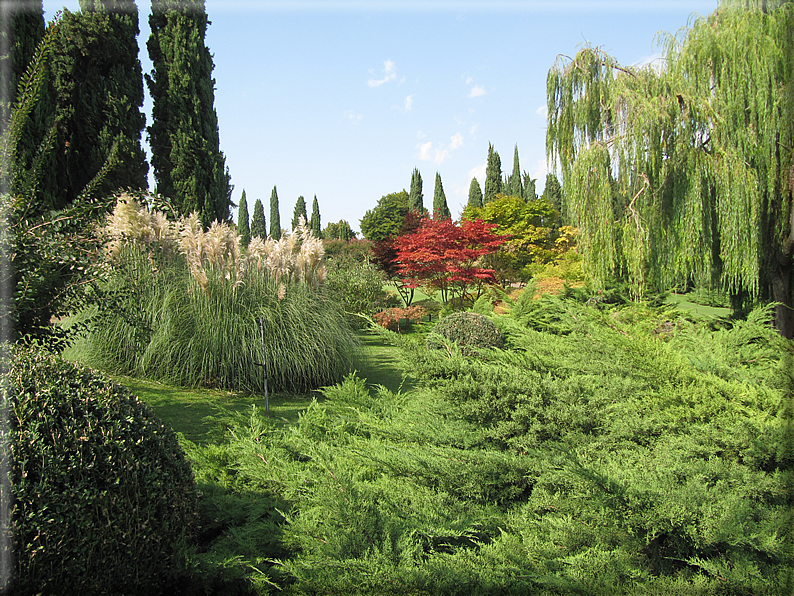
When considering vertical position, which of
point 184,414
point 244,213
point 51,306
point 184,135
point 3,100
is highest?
point 244,213

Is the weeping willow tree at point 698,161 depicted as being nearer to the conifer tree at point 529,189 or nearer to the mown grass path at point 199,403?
the mown grass path at point 199,403

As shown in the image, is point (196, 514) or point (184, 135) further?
point (184, 135)

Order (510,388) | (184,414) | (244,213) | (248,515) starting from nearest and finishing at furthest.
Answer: (248,515) < (510,388) < (184,414) < (244,213)

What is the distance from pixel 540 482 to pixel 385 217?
34767 millimetres

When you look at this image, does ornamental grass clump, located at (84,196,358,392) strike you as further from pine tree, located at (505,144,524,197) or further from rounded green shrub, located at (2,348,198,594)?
pine tree, located at (505,144,524,197)

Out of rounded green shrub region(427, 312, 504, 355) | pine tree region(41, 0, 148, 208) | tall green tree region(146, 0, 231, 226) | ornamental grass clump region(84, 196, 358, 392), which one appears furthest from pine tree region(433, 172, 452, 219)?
ornamental grass clump region(84, 196, 358, 392)

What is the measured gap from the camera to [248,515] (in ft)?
7.13

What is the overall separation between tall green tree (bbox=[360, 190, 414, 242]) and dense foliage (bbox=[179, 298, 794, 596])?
3254cm

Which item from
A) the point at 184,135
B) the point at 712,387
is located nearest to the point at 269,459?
the point at 712,387

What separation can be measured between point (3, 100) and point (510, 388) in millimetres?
3987

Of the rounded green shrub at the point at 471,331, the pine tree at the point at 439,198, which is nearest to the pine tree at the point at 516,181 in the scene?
the pine tree at the point at 439,198

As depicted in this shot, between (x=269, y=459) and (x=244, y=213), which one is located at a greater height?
(x=244, y=213)

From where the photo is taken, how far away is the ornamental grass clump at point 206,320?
5.75 m

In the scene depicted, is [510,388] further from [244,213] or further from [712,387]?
[244,213]
